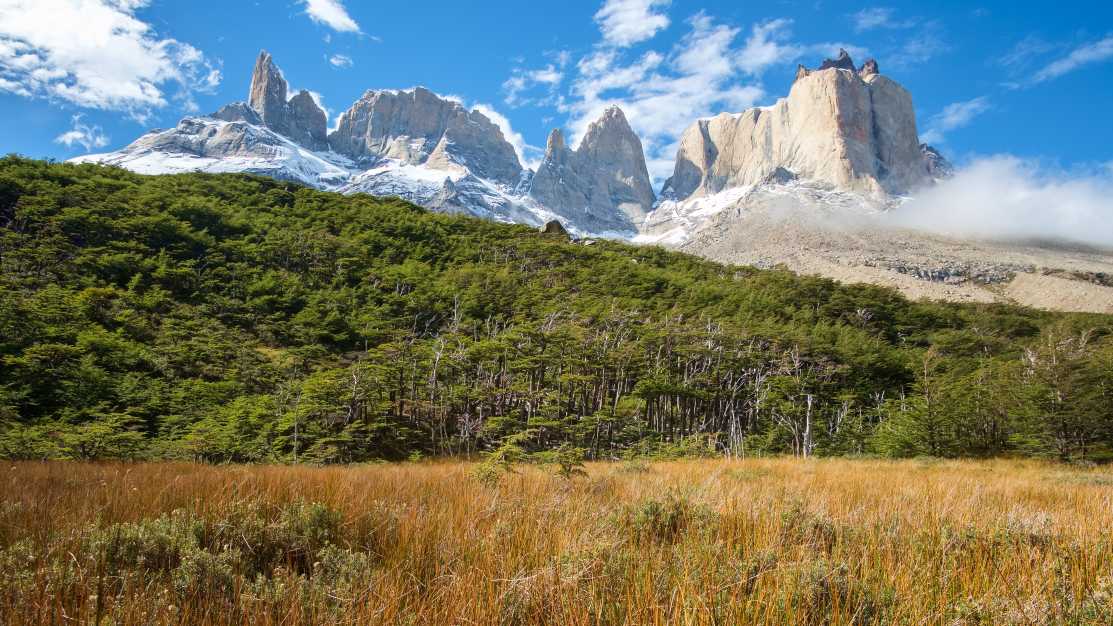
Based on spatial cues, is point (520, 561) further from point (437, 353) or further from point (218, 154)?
point (218, 154)

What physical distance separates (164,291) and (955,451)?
55.6 metres

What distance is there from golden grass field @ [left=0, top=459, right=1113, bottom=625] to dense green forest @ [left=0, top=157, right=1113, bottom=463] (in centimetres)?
494

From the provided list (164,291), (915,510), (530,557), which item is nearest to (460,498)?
(530,557)

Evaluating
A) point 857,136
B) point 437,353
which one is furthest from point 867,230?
point 437,353

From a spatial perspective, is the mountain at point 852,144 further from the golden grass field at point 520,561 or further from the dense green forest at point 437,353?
the golden grass field at point 520,561

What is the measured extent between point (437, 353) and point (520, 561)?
27.7 m

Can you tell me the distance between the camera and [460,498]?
414 centimetres

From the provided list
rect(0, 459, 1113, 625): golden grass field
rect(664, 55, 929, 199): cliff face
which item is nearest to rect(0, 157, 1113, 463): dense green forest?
rect(0, 459, 1113, 625): golden grass field

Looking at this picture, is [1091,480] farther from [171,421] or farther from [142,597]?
[171,421]

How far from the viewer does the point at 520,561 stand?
106 inches

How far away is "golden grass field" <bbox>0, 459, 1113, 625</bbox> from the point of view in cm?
204

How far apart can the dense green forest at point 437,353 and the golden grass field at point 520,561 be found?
494cm

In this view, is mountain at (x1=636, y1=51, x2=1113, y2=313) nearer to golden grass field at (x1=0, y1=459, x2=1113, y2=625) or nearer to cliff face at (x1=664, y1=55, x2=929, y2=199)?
cliff face at (x1=664, y1=55, x2=929, y2=199)

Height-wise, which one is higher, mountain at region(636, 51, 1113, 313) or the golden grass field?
mountain at region(636, 51, 1113, 313)
